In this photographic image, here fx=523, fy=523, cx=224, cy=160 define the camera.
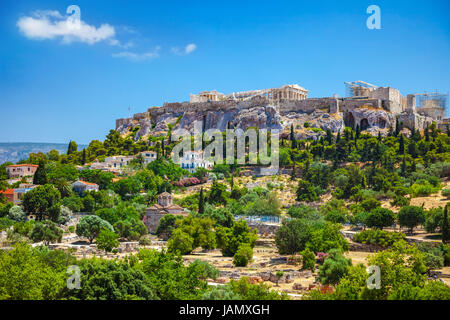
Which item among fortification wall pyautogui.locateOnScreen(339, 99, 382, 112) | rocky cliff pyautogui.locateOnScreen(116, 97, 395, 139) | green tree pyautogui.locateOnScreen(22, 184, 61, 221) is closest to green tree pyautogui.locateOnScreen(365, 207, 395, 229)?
green tree pyautogui.locateOnScreen(22, 184, 61, 221)

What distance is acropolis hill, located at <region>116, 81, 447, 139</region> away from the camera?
266 ft

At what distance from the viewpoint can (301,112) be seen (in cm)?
8688

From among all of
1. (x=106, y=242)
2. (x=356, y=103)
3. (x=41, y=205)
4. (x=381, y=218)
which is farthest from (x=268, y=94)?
(x=106, y=242)

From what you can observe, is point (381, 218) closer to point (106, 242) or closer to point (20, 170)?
point (106, 242)

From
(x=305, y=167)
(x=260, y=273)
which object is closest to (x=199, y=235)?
(x=260, y=273)

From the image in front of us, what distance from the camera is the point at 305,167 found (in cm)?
6519

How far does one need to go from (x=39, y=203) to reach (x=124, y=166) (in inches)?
1107

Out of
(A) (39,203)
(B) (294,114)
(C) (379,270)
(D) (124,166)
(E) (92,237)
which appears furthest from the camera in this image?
(B) (294,114)

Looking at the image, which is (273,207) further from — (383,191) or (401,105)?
(401,105)

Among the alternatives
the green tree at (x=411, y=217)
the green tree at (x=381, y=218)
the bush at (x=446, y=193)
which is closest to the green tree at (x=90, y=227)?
the green tree at (x=381, y=218)

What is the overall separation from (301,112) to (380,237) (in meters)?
49.7

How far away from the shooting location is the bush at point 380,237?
38406mm
